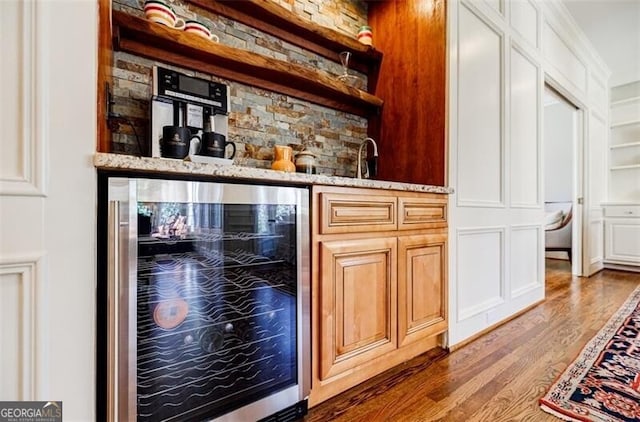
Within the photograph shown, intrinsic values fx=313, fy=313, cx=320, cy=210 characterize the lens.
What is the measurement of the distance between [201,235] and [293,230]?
35 centimetres

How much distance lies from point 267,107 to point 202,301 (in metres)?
1.28

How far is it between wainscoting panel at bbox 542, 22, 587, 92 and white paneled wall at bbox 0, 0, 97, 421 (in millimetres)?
3528

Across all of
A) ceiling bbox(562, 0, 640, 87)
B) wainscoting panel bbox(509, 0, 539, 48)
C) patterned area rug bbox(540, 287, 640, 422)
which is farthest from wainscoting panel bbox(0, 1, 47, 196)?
ceiling bbox(562, 0, 640, 87)

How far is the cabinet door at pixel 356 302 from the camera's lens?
4.27ft

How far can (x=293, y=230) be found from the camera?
1.22 metres

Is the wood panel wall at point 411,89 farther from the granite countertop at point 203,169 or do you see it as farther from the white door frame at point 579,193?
the white door frame at point 579,193

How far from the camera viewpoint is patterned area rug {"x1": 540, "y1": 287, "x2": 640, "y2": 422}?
1.25 m

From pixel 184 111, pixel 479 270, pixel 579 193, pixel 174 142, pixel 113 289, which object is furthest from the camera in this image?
pixel 579 193

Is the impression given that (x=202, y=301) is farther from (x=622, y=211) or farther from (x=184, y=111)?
(x=622, y=211)

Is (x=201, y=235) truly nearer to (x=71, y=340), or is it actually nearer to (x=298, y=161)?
(x=71, y=340)

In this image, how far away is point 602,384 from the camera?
4.75 feet

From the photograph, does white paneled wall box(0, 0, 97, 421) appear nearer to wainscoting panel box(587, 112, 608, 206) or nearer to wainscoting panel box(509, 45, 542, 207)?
wainscoting panel box(509, 45, 542, 207)

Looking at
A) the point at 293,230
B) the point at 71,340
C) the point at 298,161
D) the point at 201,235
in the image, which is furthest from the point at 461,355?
the point at 71,340

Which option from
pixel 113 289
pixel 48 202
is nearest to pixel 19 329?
pixel 113 289
